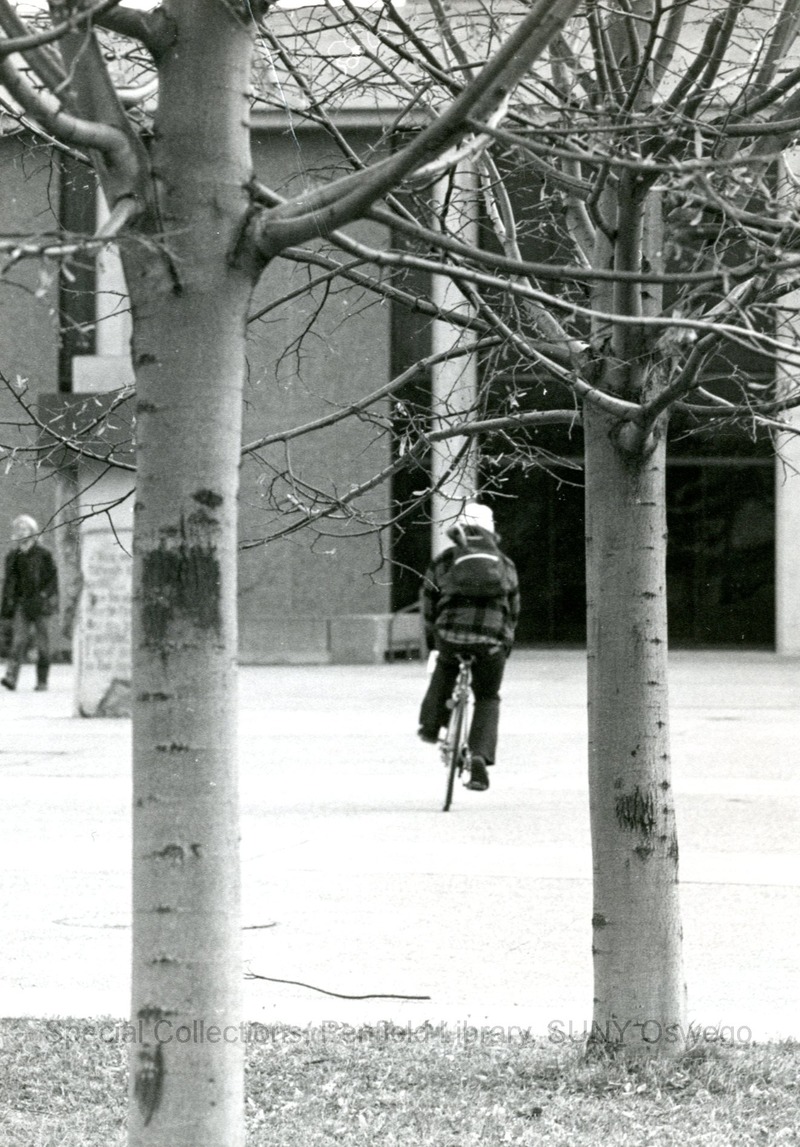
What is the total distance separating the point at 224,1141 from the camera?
346 cm

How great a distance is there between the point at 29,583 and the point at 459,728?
11234 millimetres

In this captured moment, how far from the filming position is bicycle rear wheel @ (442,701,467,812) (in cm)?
1079

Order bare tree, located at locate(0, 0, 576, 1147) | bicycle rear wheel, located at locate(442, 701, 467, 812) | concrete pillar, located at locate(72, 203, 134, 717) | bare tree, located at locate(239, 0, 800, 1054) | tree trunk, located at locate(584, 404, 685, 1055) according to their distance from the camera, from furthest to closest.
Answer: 1. concrete pillar, located at locate(72, 203, 134, 717)
2. bicycle rear wheel, located at locate(442, 701, 467, 812)
3. tree trunk, located at locate(584, 404, 685, 1055)
4. bare tree, located at locate(239, 0, 800, 1054)
5. bare tree, located at locate(0, 0, 576, 1147)

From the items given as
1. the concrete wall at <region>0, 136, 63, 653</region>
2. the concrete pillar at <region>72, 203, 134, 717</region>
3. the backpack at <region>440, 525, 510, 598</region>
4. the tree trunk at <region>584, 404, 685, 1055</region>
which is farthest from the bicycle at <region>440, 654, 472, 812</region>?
the concrete pillar at <region>72, 203, 134, 717</region>

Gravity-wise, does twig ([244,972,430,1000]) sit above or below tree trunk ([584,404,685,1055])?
below

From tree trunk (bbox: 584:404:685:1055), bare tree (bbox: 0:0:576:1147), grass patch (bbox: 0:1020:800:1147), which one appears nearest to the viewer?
bare tree (bbox: 0:0:576:1147)

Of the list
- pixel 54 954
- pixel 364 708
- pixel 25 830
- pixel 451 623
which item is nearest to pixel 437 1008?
pixel 54 954

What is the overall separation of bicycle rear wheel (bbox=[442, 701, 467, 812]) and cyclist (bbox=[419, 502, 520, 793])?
9 cm

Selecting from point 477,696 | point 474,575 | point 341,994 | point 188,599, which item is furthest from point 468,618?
point 188,599

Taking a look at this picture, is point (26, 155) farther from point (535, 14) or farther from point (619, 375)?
point (535, 14)

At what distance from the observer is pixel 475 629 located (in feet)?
37.1

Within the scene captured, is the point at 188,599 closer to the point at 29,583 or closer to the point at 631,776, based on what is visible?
the point at 631,776

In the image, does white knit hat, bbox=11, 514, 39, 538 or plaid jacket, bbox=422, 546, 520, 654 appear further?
white knit hat, bbox=11, 514, 39, 538

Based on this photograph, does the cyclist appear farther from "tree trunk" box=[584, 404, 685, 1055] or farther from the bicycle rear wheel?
"tree trunk" box=[584, 404, 685, 1055]
